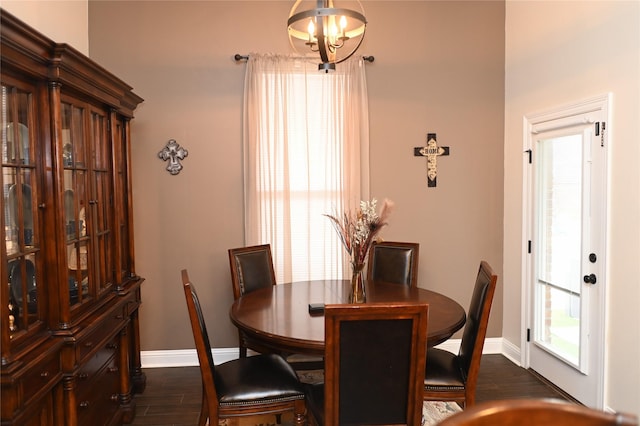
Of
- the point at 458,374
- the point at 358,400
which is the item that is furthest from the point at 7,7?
the point at 458,374

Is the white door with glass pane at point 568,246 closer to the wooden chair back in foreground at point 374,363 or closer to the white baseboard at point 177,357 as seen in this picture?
the white baseboard at point 177,357

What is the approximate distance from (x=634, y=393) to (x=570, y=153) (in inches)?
63.3

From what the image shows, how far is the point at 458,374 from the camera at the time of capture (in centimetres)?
262

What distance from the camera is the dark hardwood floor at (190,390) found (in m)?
3.27

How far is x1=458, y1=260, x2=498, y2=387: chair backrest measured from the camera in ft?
8.04

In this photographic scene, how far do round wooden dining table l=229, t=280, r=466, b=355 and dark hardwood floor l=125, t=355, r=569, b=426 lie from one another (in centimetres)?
94

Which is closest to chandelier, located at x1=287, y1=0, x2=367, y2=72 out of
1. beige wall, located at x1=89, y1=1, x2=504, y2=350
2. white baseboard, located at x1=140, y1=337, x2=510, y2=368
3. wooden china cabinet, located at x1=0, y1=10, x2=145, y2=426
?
wooden china cabinet, located at x1=0, y1=10, x2=145, y2=426

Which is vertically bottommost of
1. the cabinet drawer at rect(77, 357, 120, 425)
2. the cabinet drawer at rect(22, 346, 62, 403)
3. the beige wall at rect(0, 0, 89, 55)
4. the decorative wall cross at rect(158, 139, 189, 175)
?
the cabinet drawer at rect(77, 357, 120, 425)

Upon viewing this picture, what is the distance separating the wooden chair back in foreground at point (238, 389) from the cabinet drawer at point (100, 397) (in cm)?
63

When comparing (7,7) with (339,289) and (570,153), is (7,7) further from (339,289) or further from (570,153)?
(570,153)

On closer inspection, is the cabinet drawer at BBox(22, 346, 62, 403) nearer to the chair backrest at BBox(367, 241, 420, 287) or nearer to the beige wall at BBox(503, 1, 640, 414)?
the chair backrest at BBox(367, 241, 420, 287)

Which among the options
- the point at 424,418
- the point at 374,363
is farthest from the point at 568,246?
the point at 374,363

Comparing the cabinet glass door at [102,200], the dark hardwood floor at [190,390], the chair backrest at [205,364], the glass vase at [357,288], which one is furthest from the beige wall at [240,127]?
the chair backrest at [205,364]

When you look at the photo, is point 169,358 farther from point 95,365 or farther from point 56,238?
point 56,238
